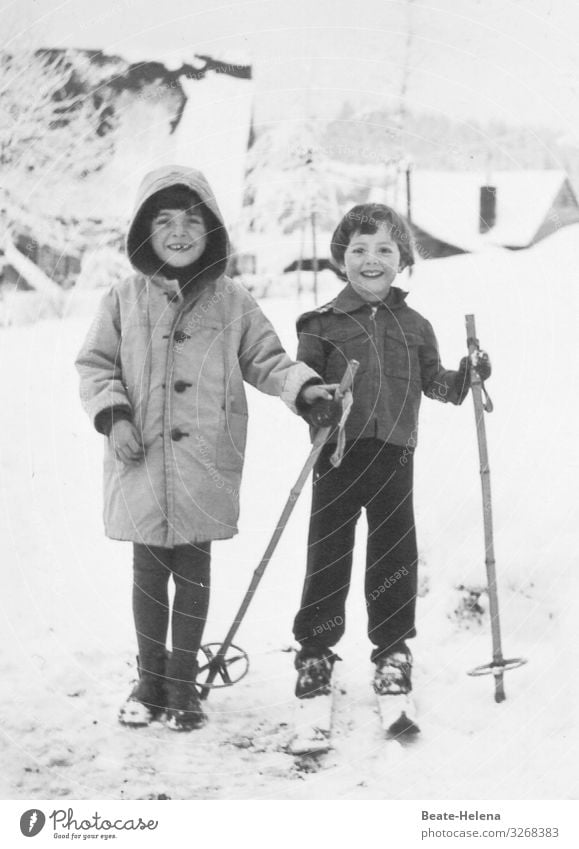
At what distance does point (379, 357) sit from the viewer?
144cm

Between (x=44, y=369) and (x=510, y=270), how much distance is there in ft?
2.44

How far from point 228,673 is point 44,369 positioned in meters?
0.55

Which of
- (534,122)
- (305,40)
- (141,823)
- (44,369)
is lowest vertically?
(141,823)

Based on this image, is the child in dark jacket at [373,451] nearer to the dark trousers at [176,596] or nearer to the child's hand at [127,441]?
the dark trousers at [176,596]

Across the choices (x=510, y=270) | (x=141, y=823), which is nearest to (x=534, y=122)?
(x=510, y=270)

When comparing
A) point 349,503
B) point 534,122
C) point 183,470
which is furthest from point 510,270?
point 183,470

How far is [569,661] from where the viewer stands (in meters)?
1.53

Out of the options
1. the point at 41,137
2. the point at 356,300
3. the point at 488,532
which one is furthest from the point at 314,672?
the point at 41,137

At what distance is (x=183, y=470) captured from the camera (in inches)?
56.4

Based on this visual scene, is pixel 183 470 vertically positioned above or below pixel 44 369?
below

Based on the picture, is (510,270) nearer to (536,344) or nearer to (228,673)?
(536,344)

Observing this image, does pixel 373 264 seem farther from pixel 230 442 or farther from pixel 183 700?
pixel 183 700

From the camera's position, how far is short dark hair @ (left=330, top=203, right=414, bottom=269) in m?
1.47

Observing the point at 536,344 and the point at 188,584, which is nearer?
the point at 188,584
